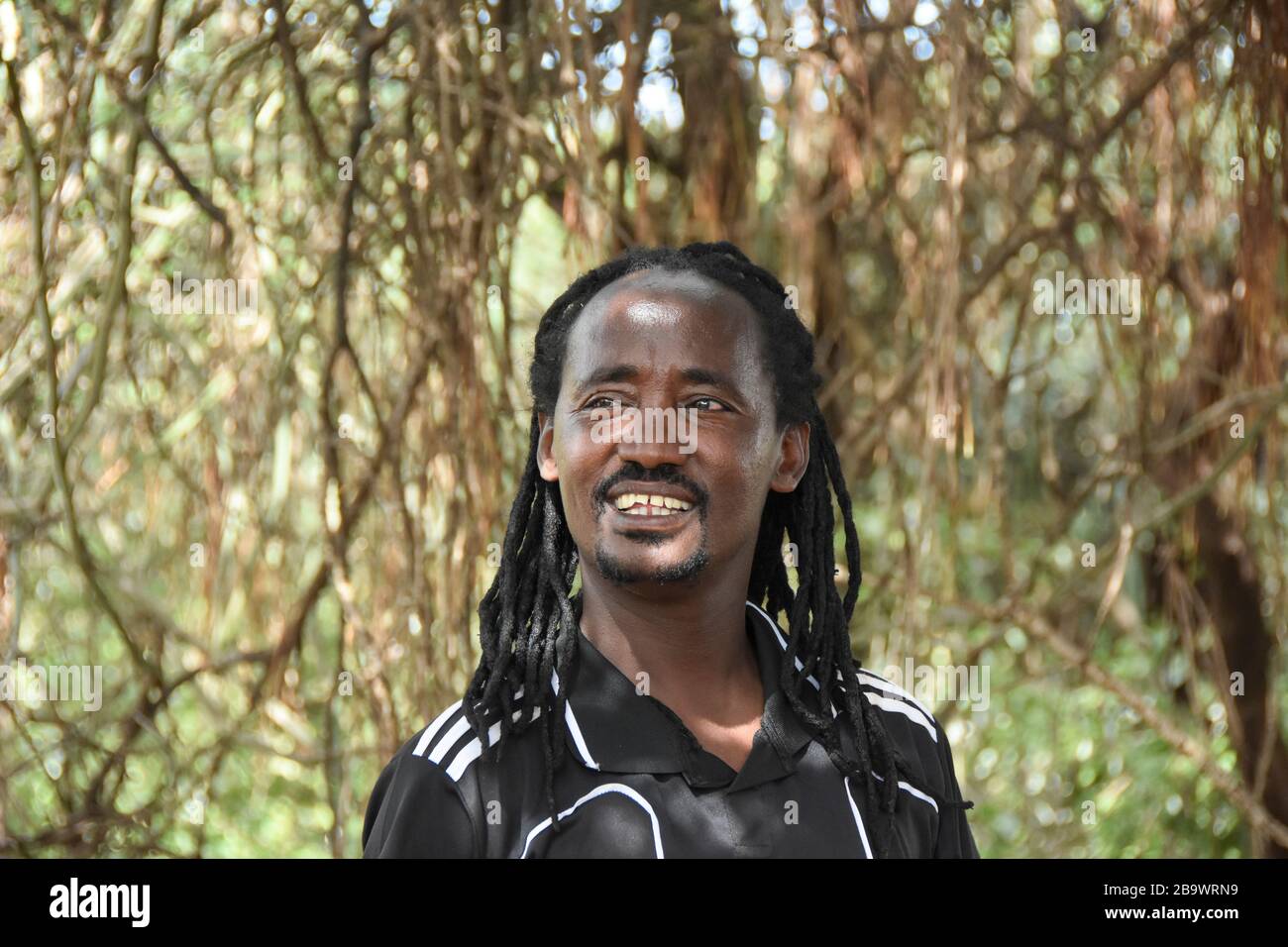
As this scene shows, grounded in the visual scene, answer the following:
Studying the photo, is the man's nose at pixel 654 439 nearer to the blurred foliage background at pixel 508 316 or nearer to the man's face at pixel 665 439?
the man's face at pixel 665 439

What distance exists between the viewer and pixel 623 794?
1364 mm

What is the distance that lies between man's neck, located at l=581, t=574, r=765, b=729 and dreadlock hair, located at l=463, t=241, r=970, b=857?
0.04 metres

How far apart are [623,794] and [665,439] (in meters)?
0.35

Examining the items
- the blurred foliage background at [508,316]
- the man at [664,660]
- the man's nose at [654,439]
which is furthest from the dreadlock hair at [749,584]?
the blurred foliage background at [508,316]

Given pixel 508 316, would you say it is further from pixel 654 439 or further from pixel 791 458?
pixel 654 439

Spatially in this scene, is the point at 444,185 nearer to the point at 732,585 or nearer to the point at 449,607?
the point at 449,607

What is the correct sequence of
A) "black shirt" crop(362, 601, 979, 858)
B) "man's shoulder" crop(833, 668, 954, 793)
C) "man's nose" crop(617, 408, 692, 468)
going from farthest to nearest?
"man's shoulder" crop(833, 668, 954, 793) < "man's nose" crop(617, 408, 692, 468) < "black shirt" crop(362, 601, 979, 858)

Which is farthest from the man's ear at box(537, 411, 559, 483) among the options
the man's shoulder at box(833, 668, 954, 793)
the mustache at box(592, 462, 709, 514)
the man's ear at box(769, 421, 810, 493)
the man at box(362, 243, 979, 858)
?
the man's shoulder at box(833, 668, 954, 793)

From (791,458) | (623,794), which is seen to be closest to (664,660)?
(623,794)

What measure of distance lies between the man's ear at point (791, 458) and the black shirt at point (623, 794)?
232 mm

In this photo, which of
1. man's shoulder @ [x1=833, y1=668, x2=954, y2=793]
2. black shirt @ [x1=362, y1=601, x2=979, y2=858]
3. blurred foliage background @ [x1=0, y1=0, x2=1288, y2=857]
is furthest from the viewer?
blurred foliage background @ [x1=0, y1=0, x2=1288, y2=857]

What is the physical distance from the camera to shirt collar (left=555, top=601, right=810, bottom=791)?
139 cm

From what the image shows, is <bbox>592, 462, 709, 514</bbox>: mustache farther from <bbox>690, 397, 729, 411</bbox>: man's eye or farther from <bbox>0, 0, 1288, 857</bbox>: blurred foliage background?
<bbox>0, 0, 1288, 857</bbox>: blurred foliage background
